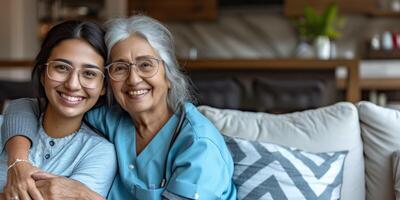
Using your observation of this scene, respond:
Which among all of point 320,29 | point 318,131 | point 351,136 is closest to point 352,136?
point 351,136

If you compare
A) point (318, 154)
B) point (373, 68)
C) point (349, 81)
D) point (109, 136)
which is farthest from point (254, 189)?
point (373, 68)

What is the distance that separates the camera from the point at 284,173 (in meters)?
1.87

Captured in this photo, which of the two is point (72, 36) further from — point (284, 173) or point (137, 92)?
point (284, 173)

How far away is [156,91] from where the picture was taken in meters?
1.86

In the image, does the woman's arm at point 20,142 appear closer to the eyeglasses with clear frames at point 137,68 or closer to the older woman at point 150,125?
the older woman at point 150,125

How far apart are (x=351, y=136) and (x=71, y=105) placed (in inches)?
37.4

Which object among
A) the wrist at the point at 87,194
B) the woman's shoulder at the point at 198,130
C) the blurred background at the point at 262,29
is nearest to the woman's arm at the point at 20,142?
the wrist at the point at 87,194

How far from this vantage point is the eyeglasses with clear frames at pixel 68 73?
1.82 metres

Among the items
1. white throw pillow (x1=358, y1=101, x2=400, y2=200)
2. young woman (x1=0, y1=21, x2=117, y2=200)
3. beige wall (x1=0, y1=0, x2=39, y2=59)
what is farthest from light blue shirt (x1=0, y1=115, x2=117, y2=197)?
beige wall (x1=0, y1=0, x2=39, y2=59)

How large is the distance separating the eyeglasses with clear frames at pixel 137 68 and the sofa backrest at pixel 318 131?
416 mm

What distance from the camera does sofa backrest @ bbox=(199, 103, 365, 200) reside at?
2.02 meters

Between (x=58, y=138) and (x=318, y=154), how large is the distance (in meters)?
0.85

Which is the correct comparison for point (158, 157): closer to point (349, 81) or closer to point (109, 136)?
point (109, 136)

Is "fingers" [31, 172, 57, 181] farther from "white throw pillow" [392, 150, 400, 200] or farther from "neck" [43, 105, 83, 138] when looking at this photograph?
"white throw pillow" [392, 150, 400, 200]
